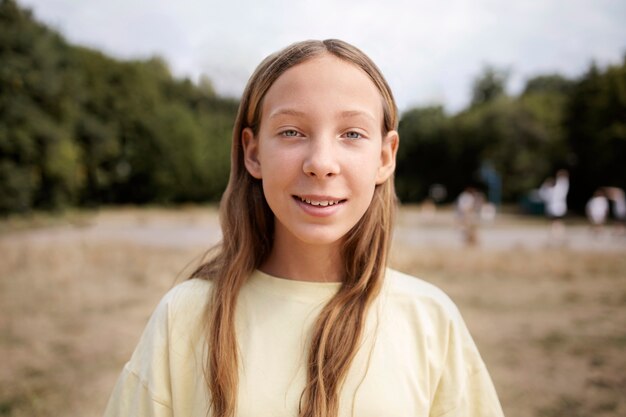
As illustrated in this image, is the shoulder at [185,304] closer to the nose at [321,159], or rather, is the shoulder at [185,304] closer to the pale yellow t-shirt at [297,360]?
the pale yellow t-shirt at [297,360]

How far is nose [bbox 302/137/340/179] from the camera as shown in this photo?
1.42 metres

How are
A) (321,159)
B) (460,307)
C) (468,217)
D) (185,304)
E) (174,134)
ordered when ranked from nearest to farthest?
(321,159), (185,304), (460,307), (468,217), (174,134)

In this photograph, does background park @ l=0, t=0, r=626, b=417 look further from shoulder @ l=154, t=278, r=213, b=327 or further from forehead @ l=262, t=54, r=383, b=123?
forehead @ l=262, t=54, r=383, b=123

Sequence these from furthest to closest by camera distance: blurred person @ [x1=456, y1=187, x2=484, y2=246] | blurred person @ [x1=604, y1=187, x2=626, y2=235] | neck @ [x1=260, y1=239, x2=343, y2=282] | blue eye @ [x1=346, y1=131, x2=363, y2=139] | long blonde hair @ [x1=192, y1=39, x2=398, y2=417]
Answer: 1. blurred person @ [x1=604, y1=187, x2=626, y2=235]
2. blurred person @ [x1=456, y1=187, x2=484, y2=246]
3. neck @ [x1=260, y1=239, x2=343, y2=282]
4. blue eye @ [x1=346, y1=131, x2=363, y2=139]
5. long blonde hair @ [x1=192, y1=39, x2=398, y2=417]

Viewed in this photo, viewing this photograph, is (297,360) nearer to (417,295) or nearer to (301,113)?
(417,295)

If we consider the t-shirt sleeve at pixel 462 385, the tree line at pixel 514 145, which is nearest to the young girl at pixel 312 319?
the t-shirt sleeve at pixel 462 385

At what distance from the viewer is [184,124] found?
36.1m

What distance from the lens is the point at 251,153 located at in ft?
5.40

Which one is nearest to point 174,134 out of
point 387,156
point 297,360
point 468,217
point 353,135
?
point 468,217

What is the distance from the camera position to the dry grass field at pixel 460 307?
4426 mm

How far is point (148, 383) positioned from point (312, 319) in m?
0.46

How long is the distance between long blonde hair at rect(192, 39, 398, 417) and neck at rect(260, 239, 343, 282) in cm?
3

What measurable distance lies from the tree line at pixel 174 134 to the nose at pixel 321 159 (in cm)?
1972

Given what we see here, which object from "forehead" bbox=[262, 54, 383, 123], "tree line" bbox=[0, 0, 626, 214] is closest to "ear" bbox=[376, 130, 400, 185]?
"forehead" bbox=[262, 54, 383, 123]
